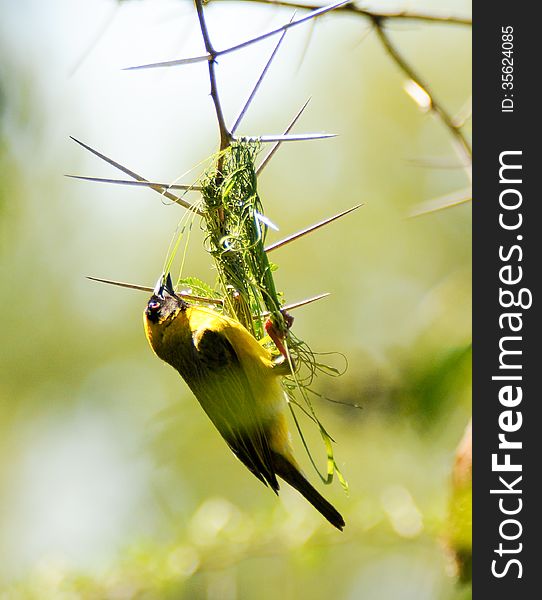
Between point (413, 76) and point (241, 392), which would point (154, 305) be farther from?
point (413, 76)

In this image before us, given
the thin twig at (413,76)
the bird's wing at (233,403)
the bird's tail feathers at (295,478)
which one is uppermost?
the thin twig at (413,76)

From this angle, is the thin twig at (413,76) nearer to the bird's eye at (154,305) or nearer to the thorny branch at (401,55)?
the thorny branch at (401,55)

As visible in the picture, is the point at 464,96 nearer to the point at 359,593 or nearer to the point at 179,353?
the point at 359,593

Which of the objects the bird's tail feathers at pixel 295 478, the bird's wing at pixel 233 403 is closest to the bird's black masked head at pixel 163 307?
the bird's wing at pixel 233 403

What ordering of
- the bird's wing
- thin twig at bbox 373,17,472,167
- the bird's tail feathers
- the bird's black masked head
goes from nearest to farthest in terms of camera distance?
thin twig at bbox 373,17,472,167, the bird's tail feathers, the bird's wing, the bird's black masked head

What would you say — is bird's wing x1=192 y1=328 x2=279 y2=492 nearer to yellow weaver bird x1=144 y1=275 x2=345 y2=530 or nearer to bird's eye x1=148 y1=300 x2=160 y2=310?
yellow weaver bird x1=144 y1=275 x2=345 y2=530

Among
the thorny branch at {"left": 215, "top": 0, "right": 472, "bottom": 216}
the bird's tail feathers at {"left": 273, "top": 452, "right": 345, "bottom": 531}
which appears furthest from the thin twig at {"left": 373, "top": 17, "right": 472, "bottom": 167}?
the bird's tail feathers at {"left": 273, "top": 452, "right": 345, "bottom": 531}

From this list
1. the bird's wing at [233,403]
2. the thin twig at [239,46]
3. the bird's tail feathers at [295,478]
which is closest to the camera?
the thin twig at [239,46]
